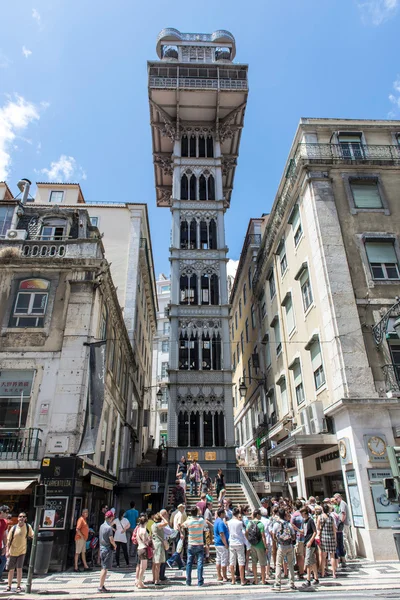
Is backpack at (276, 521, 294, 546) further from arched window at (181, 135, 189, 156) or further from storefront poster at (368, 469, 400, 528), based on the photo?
arched window at (181, 135, 189, 156)

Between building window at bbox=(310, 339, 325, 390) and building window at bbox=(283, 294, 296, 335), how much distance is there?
11.3 ft

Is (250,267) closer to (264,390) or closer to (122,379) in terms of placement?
(264,390)

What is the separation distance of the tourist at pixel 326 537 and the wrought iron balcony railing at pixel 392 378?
6250 mm

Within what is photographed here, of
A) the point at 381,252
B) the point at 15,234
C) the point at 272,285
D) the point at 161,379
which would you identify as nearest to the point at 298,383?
the point at 381,252

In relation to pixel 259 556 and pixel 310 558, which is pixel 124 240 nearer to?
pixel 259 556

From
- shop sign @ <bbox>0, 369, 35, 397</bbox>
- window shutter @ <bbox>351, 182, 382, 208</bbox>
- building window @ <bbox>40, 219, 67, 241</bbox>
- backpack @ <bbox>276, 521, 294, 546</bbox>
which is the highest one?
window shutter @ <bbox>351, 182, 382, 208</bbox>

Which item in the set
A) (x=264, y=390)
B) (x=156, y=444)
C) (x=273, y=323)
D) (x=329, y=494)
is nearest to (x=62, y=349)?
(x=329, y=494)

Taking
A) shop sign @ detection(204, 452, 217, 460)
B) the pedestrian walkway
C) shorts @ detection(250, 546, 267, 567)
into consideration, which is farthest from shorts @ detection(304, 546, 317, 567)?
shop sign @ detection(204, 452, 217, 460)

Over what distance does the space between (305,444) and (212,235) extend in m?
23.0

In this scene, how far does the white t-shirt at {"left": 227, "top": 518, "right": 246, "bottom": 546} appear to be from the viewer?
1014 centimetres

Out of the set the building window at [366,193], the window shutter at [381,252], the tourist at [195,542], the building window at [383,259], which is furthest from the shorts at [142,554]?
the building window at [366,193]

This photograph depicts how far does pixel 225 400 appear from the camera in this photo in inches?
1170

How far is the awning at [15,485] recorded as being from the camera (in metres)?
12.4

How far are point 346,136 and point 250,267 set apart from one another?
16.2m
